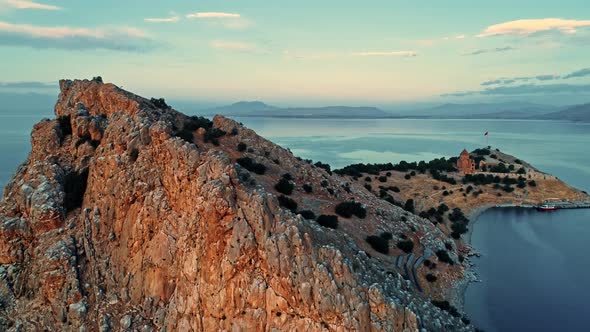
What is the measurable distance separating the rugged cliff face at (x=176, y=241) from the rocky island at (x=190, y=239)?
0.08 m

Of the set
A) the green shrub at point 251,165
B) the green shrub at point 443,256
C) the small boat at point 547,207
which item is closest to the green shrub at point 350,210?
the green shrub at point 251,165

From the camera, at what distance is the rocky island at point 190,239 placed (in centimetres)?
2164

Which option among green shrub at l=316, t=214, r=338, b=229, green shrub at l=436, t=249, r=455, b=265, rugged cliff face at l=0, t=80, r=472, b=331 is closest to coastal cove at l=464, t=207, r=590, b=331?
green shrub at l=436, t=249, r=455, b=265

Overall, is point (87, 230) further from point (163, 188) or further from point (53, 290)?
point (163, 188)

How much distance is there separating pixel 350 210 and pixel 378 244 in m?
3.66

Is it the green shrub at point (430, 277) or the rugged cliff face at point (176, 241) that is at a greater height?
the rugged cliff face at point (176, 241)

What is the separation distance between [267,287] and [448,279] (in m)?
22.5

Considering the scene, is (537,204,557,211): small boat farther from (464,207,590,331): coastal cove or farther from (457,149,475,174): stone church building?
(457,149,475,174): stone church building

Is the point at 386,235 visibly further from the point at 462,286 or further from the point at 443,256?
the point at 462,286

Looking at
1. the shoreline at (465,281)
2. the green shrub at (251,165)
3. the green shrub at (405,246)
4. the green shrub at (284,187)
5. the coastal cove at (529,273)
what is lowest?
the coastal cove at (529,273)

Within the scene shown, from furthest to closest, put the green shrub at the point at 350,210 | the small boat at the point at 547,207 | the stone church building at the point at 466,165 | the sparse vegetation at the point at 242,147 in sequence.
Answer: the stone church building at the point at 466,165, the small boat at the point at 547,207, the sparse vegetation at the point at 242,147, the green shrub at the point at 350,210

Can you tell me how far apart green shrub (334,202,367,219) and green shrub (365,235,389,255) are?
8.52ft

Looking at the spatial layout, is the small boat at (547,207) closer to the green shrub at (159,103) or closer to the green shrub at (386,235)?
Answer: the green shrub at (386,235)

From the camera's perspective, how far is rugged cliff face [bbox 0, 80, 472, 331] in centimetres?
2152
